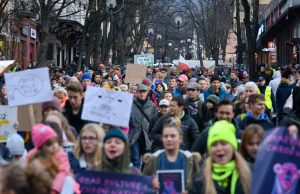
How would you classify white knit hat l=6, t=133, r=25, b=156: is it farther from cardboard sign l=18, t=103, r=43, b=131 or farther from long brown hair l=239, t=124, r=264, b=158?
cardboard sign l=18, t=103, r=43, b=131

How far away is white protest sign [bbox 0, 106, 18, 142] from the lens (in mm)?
9586

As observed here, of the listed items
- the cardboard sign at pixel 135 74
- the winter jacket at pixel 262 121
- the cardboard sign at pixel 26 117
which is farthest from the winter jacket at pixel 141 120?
the cardboard sign at pixel 135 74

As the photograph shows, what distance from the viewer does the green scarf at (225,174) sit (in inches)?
216

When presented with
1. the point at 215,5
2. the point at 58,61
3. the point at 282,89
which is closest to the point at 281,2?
the point at 215,5

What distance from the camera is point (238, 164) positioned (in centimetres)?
553

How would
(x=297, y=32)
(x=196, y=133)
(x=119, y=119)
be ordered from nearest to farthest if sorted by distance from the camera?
(x=119, y=119), (x=196, y=133), (x=297, y=32)

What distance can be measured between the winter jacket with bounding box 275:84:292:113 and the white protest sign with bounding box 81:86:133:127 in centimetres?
826

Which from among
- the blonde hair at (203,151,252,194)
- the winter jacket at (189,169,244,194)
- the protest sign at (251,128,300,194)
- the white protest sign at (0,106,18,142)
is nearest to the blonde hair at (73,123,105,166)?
the winter jacket at (189,169,244,194)

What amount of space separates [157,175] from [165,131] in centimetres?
42

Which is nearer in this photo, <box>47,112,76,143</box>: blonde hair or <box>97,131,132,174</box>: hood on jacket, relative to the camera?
<box>97,131,132,174</box>: hood on jacket

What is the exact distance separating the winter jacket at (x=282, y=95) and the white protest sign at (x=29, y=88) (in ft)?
25.3

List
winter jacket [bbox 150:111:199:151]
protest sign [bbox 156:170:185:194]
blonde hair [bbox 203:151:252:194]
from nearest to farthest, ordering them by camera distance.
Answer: blonde hair [bbox 203:151:252:194] < protest sign [bbox 156:170:185:194] < winter jacket [bbox 150:111:199:151]

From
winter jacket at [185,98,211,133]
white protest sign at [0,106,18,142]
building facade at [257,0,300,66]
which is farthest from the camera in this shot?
building facade at [257,0,300,66]

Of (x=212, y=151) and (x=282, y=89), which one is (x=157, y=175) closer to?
(x=212, y=151)
